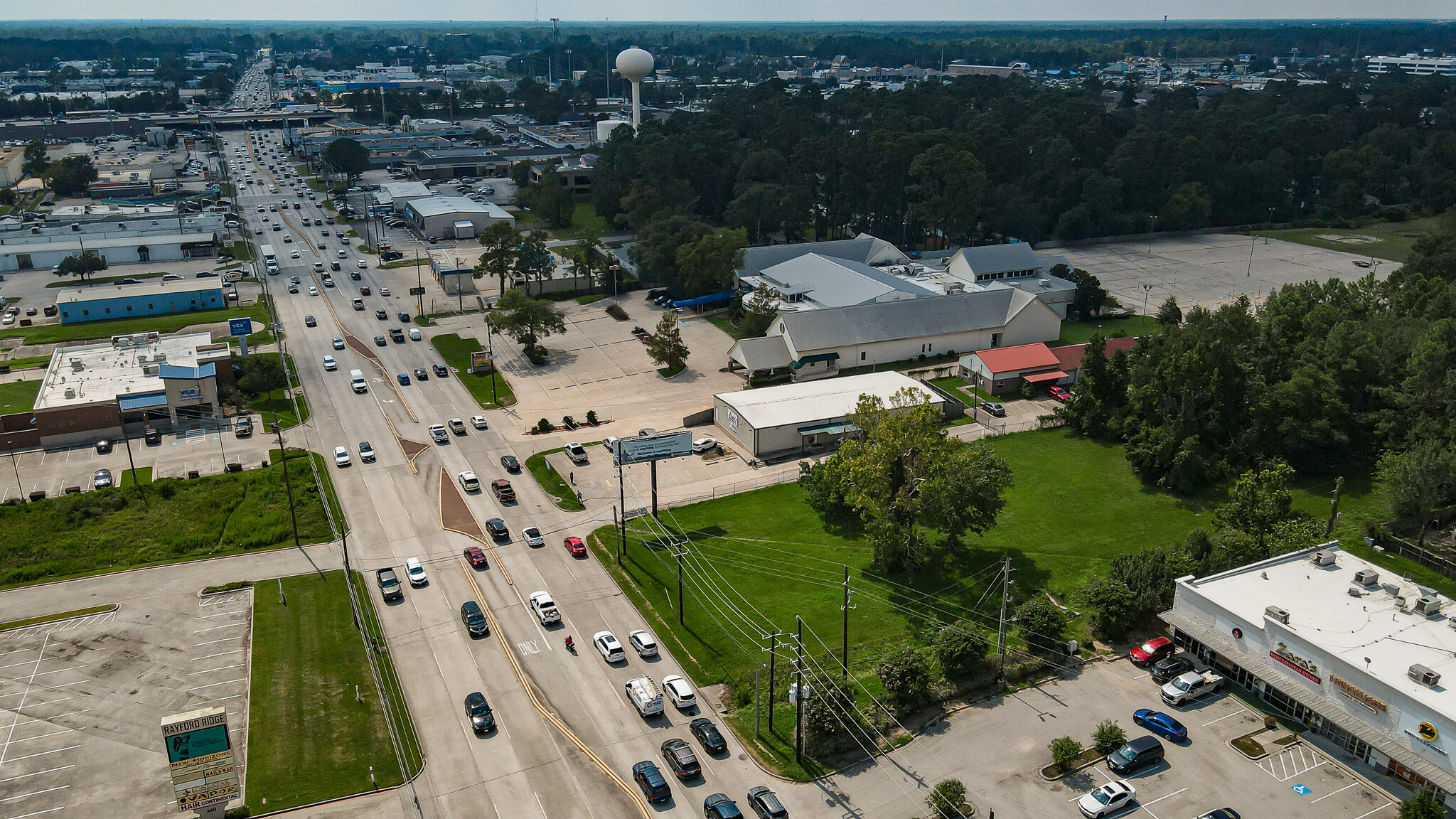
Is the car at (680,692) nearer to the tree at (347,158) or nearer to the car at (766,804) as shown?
the car at (766,804)

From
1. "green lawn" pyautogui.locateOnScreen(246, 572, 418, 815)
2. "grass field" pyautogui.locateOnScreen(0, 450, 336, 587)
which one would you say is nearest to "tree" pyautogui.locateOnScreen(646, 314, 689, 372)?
"grass field" pyautogui.locateOnScreen(0, 450, 336, 587)

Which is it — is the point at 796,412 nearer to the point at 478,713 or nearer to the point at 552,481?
the point at 552,481

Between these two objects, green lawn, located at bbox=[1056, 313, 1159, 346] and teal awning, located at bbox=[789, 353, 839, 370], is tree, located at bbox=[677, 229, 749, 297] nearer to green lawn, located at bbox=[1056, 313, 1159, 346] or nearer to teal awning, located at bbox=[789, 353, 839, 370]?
teal awning, located at bbox=[789, 353, 839, 370]

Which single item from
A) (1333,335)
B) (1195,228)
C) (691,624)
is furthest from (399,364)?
(1195,228)

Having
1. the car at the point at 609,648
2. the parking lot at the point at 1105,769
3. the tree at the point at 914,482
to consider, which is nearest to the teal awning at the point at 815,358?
the tree at the point at 914,482

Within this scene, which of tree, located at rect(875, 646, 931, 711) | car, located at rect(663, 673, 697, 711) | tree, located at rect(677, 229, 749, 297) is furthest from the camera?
tree, located at rect(677, 229, 749, 297)
